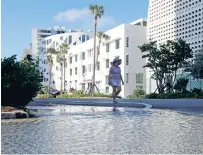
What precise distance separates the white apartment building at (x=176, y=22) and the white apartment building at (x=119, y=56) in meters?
4.33

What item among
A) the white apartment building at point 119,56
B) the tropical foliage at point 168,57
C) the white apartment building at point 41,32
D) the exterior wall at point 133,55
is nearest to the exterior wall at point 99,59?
the white apartment building at point 119,56

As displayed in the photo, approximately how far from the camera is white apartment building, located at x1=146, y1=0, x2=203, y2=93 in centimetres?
3769

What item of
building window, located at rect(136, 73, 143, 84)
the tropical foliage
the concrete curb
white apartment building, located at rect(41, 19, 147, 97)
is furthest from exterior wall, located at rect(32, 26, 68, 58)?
the concrete curb

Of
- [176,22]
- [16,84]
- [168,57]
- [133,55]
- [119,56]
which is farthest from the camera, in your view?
[119,56]

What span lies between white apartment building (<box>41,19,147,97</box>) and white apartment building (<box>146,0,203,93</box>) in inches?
171

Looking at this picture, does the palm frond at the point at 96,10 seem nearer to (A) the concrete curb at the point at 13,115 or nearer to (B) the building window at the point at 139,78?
(B) the building window at the point at 139,78

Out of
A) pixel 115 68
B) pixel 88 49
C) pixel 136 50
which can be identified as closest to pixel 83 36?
pixel 88 49

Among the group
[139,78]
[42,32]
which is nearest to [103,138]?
[139,78]

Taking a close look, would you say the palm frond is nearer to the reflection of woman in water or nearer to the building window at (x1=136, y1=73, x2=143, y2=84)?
the building window at (x1=136, y1=73, x2=143, y2=84)

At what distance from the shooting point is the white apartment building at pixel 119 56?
5279cm

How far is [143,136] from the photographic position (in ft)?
19.0

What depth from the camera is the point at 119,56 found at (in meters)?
54.5

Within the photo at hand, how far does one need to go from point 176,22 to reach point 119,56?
14371 mm

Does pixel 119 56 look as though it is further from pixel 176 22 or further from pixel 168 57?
pixel 168 57
